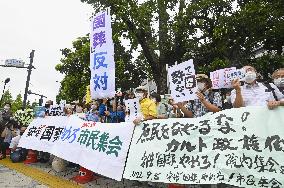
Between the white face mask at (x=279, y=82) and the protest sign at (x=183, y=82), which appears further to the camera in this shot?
the protest sign at (x=183, y=82)

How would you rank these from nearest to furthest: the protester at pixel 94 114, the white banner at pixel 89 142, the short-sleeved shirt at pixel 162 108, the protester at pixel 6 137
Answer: the white banner at pixel 89 142 → the protester at pixel 94 114 → the short-sleeved shirt at pixel 162 108 → the protester at pixel 6 137

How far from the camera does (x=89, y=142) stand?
730 cm

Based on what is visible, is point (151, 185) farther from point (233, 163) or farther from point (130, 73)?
point (130, 73)

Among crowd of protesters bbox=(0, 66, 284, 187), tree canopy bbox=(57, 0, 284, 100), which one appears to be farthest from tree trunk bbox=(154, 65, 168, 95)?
crowd of protesters bbox=(0, 66, 284, 187)

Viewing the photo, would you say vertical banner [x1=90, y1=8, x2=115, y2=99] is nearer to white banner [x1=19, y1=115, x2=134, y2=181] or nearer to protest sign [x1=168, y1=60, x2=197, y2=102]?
white banner [x1=19, y1=115, x2=134, y2=181]

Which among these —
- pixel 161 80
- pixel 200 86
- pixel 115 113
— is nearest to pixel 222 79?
pixel 115 113

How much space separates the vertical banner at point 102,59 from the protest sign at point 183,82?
1956mm

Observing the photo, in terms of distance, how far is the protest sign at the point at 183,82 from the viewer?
18.6 feet

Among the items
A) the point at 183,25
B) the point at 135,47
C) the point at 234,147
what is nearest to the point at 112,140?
the point at 234,147

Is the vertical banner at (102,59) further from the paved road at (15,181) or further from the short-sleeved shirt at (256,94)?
the short-sleeved shirt at (256,94)

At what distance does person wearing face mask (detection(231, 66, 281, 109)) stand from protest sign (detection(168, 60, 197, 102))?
66cm

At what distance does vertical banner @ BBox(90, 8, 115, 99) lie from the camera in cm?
771

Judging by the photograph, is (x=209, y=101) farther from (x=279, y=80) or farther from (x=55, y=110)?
(x=55, y=110)

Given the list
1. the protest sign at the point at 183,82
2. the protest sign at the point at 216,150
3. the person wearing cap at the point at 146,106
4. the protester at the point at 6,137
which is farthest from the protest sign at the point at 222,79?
the protester at the point at 6,137
